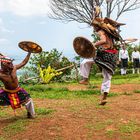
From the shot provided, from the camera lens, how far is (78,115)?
8.45m

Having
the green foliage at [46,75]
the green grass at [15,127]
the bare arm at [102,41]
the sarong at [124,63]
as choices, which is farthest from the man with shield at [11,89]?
the sarong at [124,63]

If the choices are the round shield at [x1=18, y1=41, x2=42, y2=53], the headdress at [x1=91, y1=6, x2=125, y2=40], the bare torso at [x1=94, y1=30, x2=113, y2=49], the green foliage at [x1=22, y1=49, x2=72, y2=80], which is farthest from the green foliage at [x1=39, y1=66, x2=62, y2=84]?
the round shield at [x1=18, y1=41, x2=42, y2=53]

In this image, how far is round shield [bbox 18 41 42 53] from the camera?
8391 mm

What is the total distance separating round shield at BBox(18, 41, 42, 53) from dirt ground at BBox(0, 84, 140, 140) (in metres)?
1.21

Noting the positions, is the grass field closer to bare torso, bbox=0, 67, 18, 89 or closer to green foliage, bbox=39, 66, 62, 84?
bare torso, bbox=0, 67, 18, 89

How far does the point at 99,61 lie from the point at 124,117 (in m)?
1.56

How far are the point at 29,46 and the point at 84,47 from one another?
51.0 inches

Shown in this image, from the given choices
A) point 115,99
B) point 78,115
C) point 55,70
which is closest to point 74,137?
point 78,115

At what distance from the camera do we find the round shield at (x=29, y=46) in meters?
8.39

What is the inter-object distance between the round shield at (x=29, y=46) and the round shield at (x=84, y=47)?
1083mm

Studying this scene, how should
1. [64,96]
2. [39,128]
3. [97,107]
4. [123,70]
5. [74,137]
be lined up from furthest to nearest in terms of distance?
[123,70], [64,96], [97,107], [39,128], [74,137]

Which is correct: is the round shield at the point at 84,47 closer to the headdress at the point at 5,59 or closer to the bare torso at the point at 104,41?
the bare torso at the point at 104,41

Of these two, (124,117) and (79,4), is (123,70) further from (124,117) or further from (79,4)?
(124,117)

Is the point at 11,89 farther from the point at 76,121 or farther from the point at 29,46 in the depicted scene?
the point at 76,121
